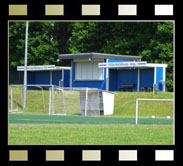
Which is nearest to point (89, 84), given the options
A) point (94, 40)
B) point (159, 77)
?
point (159, 77)

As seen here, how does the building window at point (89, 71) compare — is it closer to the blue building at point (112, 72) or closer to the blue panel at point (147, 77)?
the blue building at point (112, 72)

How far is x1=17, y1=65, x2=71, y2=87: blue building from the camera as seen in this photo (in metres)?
45.2

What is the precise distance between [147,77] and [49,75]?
12564mm

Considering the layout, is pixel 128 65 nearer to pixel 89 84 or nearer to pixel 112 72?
pixel 112 72

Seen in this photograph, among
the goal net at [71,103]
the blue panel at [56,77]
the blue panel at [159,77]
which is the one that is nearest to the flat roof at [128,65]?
the blue panel at [159,77]

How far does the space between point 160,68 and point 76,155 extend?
33.0 meters

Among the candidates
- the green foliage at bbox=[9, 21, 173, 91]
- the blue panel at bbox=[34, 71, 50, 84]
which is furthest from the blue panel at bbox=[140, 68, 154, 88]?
the blue panel at bbox=[34, 71, 50, 84]

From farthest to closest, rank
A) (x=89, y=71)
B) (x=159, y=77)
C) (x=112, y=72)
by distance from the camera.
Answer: (x=89, y=71) → (x=112, y=72) → (x=159, y=77)

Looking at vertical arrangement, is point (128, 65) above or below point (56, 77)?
above

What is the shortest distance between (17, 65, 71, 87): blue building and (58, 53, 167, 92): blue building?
1999 millimetres

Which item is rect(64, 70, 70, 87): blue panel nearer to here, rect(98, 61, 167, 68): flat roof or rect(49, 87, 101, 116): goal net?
rect(98, 61, 167, 68): flat roof

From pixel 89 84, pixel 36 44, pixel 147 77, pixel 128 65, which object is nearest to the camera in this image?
pixel 128 65

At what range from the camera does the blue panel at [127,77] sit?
131ft

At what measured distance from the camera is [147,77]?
38812mm
